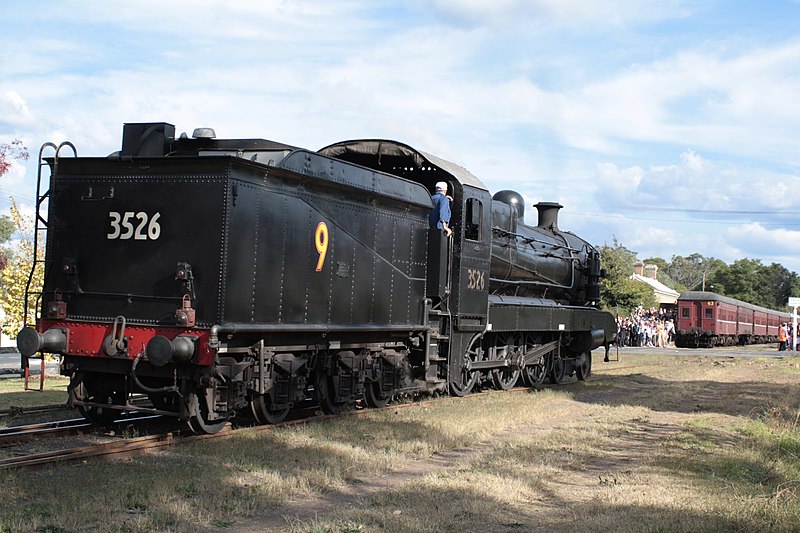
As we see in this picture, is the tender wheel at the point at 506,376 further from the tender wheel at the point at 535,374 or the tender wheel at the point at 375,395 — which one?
the tender wheel at the point at 375,395

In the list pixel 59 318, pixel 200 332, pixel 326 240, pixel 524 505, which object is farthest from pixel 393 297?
pixel 524 505

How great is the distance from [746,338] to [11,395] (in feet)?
170

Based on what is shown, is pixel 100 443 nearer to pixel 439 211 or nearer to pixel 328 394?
pixel 328 394

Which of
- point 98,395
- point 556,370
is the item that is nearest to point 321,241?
point 98,395

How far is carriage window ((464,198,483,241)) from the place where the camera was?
13.9 meters

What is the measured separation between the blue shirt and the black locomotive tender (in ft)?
0.53

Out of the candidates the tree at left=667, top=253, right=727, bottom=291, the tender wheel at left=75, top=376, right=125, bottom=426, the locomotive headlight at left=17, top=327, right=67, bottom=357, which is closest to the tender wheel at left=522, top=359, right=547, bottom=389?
the tender wheel at left=75, top=376, right=125, bottom=426

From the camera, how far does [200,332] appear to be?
880 cm

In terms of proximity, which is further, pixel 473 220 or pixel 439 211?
pixel 473 220

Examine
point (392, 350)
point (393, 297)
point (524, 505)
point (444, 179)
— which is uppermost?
point (444, 179)

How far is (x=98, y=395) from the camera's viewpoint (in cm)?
1003

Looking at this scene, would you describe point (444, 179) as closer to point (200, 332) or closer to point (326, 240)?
point (326, 240)

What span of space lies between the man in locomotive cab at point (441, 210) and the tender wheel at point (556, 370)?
6.58 meters

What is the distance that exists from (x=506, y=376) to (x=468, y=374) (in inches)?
84.6
